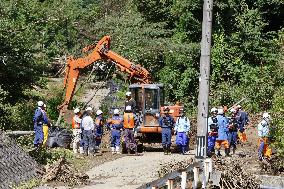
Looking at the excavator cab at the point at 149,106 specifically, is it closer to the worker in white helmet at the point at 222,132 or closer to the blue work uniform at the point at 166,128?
the blue work uniform at the point at 166,128

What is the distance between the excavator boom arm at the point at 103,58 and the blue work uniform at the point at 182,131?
4561 millimetres

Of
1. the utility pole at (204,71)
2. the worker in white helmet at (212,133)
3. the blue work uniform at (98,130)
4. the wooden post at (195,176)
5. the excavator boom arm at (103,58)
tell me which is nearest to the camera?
the wooden post at (195,176)

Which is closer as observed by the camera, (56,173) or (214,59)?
(56,173)

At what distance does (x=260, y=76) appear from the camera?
1395 inches

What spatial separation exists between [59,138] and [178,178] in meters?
11.5

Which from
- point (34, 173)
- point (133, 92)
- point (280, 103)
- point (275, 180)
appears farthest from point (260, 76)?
point (34, 173)

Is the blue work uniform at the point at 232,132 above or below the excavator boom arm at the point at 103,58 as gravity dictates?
below

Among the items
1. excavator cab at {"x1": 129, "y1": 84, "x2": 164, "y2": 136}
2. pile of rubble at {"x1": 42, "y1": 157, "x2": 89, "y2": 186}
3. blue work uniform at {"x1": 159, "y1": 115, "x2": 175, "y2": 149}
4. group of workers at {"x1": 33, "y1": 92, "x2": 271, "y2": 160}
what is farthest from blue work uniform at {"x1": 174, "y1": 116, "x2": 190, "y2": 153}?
pile of rubble at {"x1": 42, "y1": 157, "x2": 89, "y2": 186}

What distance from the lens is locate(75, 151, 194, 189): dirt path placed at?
16.4 meters

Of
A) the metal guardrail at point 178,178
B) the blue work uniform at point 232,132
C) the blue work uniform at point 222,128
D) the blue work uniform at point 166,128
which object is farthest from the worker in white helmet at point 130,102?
the metal guardrail at point 178,178

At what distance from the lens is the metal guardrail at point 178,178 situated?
10652mm

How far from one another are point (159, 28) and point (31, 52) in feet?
44.2

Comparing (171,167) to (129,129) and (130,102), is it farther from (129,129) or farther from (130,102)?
(130,102)

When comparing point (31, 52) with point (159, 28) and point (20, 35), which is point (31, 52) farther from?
point (159, 28)
